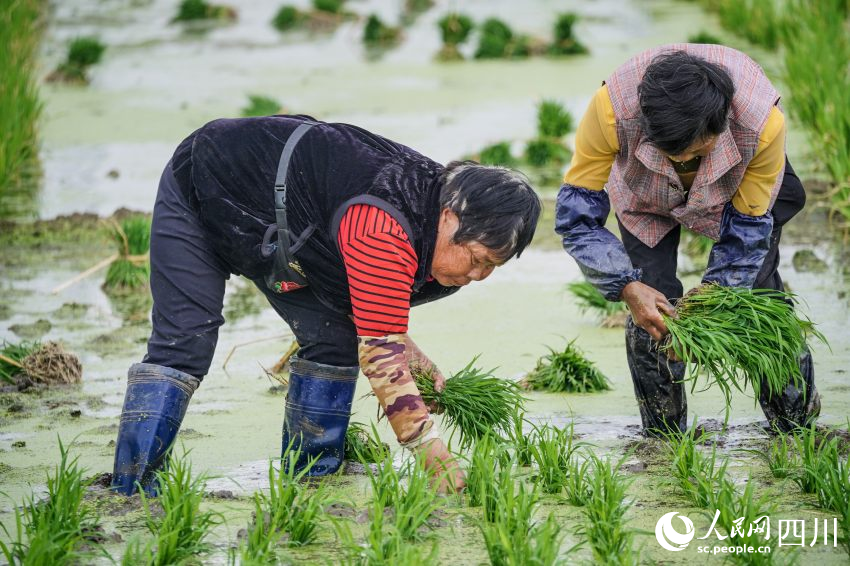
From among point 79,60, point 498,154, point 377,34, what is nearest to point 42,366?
point 498,154

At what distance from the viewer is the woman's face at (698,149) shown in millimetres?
3602

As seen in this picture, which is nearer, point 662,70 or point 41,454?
point 662,70

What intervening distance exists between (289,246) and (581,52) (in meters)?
9.65

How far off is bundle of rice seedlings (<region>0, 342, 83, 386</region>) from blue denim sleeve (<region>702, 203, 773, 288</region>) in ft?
8.86

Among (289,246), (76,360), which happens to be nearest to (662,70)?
(289,246)

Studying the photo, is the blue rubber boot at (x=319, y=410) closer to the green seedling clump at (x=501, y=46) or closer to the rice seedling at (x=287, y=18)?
the green seedling clump at (x=501, y=46)

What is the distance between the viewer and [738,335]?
3.98 metres

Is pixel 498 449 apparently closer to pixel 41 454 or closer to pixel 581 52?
pixel 41 454

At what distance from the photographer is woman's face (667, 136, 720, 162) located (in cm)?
360

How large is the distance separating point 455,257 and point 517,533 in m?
0.79

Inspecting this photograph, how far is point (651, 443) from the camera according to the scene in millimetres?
4359

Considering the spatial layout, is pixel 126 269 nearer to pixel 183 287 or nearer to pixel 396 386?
pixel 183 287

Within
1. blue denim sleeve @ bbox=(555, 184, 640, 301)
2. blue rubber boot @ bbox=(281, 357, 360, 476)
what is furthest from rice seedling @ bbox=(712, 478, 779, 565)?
blue rubber boot @ bbox=(281, 357, 360, 476)

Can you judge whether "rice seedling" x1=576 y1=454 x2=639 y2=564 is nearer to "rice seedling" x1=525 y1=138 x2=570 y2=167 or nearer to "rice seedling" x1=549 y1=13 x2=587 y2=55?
"rice seedling" x1=525 y1=138 x2=570 y2=167
